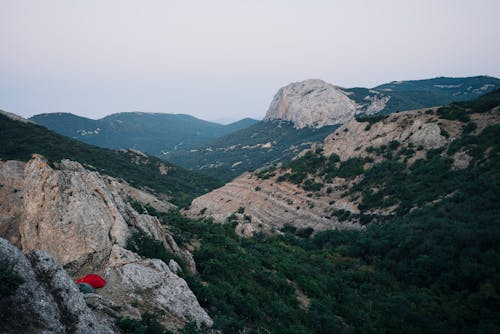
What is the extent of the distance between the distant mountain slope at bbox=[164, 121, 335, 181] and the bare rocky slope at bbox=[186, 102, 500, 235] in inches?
2306

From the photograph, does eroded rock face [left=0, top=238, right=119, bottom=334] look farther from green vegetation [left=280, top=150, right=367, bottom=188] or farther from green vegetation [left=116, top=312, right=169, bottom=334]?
green vegetation [left=280, top=150, right=367, bottom=188]

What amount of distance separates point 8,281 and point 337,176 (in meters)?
47.7

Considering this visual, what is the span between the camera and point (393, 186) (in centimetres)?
4153

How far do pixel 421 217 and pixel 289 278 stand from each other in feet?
53.4

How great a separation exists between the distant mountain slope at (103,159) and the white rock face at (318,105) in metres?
77.5

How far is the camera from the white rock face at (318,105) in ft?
491

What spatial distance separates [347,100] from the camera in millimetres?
155500

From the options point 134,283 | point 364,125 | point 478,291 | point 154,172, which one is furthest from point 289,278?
point 154,172

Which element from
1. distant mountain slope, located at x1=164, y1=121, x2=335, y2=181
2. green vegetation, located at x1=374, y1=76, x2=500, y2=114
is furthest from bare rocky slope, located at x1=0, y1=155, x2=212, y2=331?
green vegetation, located at x1=374, y1=76, x2=500, y2=114

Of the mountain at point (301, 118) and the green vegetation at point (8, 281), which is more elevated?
the mountain at point (301, 118)

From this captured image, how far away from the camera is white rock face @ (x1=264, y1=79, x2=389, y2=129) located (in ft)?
491

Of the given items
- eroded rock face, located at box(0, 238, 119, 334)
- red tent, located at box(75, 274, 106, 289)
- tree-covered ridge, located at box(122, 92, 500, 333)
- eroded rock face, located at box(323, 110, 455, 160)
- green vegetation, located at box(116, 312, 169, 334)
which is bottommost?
tree-covered ridge, located at box(122, 92, 500, 333)

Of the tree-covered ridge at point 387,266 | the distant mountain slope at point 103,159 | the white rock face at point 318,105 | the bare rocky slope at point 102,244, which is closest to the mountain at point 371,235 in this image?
the tree-covered ridge at point 387,266

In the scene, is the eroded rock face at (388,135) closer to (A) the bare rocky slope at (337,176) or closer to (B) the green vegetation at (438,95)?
(A) the bare rocky slope at (337,176)
